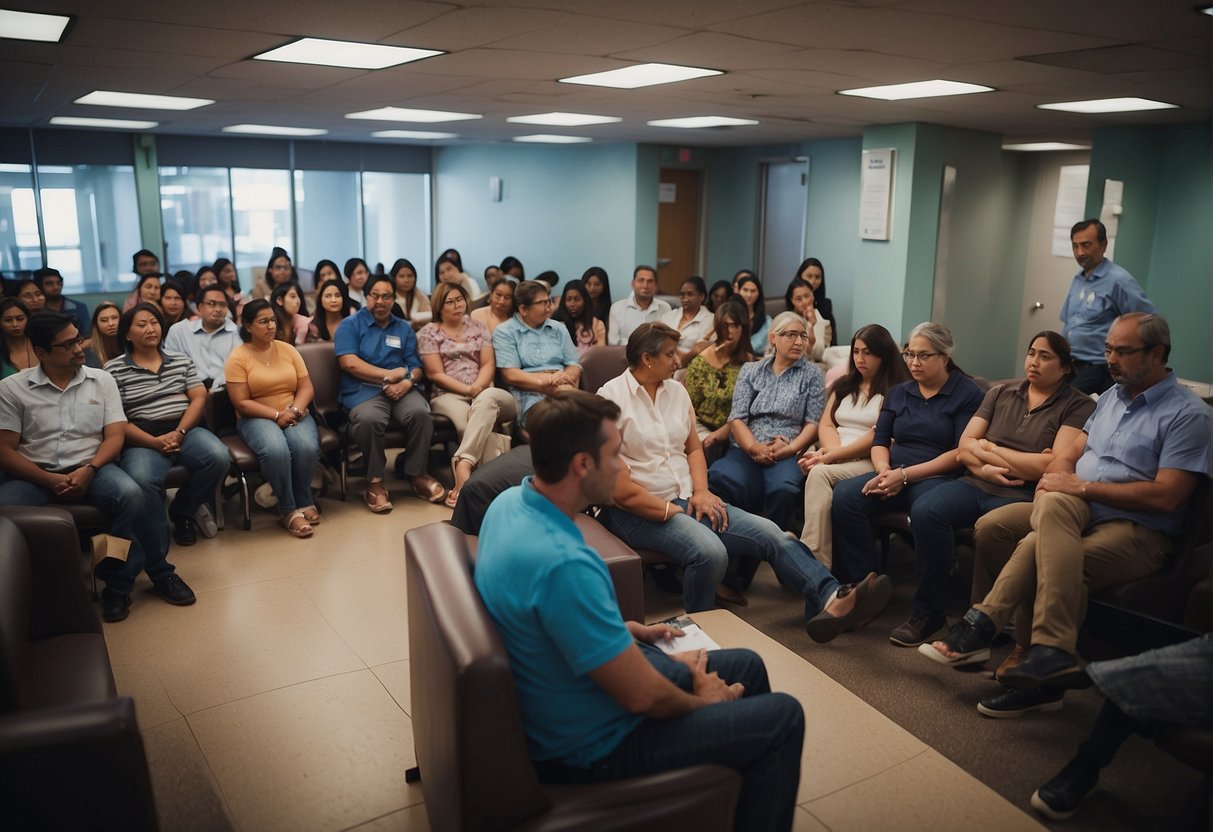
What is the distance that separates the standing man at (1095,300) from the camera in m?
5.93

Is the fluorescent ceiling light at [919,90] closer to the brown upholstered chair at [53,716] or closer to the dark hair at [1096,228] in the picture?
the dark hair at [1096,228]

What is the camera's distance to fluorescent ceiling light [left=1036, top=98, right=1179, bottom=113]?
6.19 meters

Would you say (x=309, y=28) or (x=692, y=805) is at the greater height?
(x=309, y=28)

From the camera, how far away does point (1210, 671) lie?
244 cm

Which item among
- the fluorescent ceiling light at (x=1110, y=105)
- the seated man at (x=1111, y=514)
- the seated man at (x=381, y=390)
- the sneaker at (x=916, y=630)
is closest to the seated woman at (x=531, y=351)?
the seated man at (x=381, y=390)

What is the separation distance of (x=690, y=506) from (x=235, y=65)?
146 inches

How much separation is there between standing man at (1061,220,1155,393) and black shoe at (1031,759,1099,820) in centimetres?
388

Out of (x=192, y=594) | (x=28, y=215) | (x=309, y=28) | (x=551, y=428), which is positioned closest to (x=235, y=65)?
(x=309, y=28)

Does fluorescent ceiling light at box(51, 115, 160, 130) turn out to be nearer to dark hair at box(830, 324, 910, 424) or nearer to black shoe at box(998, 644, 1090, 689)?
dark hair at box(830, 324, 910, 424)

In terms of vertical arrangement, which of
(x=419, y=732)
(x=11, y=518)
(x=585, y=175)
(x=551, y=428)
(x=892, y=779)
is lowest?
(x=892, y=779)

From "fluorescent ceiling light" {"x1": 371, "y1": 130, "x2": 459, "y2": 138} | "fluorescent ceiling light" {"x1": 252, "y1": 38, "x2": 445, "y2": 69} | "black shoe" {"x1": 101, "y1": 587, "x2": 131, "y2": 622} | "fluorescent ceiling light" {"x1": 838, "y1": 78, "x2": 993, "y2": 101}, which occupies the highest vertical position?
"fluorescent ceiling light" {"x1": 371, "y1": 130, "x2": 459, "y2": 138}

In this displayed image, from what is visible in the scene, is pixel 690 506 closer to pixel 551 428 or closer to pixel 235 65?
pixel 551 428

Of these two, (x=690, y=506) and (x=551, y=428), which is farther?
(x=690, y=506)

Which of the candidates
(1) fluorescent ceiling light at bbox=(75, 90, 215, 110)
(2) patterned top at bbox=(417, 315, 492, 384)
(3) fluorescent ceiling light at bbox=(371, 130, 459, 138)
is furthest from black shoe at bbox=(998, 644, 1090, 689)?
(3) fluorescent ceiling light at bbox=(371, 130, 459, 138)
